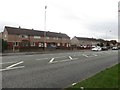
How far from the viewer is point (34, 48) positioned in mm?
46344

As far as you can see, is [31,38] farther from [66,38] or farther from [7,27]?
[66,38]

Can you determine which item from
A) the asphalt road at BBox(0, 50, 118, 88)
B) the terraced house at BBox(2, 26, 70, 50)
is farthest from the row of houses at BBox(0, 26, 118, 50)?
the asphalt road at BBox(0, 50, 118, 88)

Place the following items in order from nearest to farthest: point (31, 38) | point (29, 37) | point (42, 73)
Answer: point (42, 73), point (29, 37), point (31, 38)

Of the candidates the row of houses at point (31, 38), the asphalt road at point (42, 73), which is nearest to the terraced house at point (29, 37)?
the row of houses at point (31, 38)

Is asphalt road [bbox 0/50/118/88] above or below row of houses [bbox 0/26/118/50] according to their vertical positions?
below

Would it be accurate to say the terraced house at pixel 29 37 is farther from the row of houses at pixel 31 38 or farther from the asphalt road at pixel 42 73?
the asphalt road at pixel 42 73

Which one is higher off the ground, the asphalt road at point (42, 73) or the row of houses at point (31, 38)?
the row of houses at point (31, 38)

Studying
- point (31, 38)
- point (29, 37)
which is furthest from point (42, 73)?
point (31, 38)

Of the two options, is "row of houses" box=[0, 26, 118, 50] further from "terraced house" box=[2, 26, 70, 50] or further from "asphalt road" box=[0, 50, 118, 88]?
"asphalt road" box=[0, 50, 118, 88]

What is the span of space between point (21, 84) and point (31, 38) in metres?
77.0

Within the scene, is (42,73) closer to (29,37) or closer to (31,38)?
(29,37)

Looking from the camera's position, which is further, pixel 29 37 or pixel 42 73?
pixel 29 37

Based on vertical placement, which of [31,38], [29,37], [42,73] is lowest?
[42,73]

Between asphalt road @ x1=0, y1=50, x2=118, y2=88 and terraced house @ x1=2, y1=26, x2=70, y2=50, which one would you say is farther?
terraced house @ x1=2, y1=26, x2=70, y2=50
